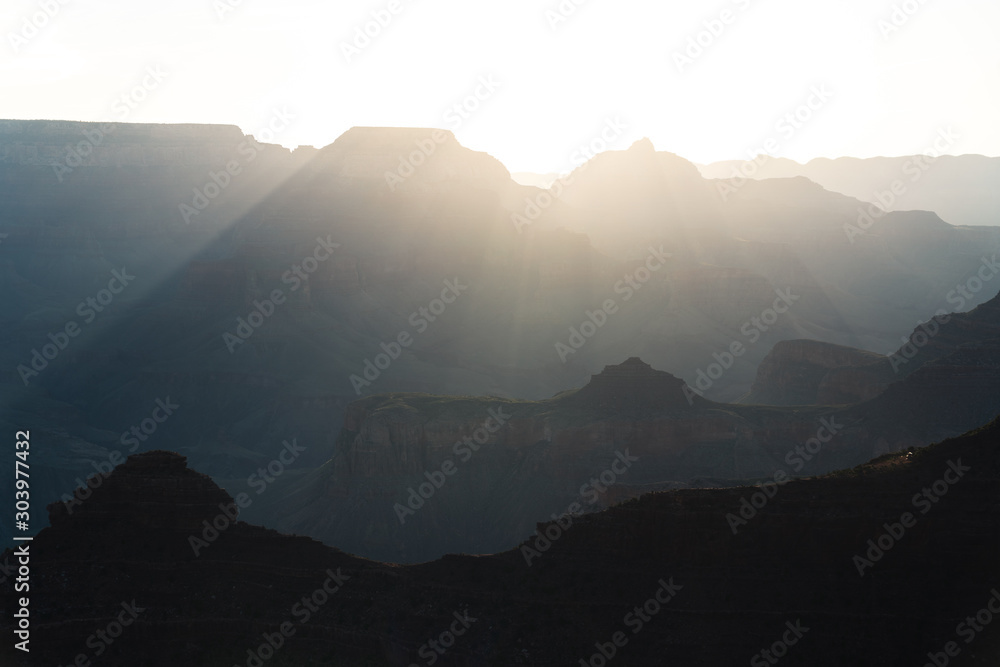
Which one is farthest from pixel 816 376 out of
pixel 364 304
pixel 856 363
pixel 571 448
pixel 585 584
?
pixel 364 304

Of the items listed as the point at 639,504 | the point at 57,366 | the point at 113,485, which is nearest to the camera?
the point at 639,504

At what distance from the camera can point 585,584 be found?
33625 millimetres

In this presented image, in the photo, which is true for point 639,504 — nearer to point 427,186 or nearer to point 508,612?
point 508,612

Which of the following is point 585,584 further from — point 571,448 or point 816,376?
point 816,376

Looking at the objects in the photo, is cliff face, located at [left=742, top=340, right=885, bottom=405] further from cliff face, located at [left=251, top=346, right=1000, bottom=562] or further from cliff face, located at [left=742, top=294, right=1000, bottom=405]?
cliff face, located at [left=251, top=346, right=1000, bottom=562]

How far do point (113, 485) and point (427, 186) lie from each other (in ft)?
462

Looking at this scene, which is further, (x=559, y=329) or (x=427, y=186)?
(x=427, y=186)

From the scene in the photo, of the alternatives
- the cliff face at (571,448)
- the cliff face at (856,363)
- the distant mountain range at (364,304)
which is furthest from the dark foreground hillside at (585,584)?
the distant mountain range at (364,304)

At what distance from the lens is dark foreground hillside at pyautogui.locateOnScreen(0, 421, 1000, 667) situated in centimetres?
3083

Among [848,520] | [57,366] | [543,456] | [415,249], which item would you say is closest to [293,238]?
[415,249]

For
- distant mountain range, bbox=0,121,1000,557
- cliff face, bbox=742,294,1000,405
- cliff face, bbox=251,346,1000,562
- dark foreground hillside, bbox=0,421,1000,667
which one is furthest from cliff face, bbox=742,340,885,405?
dark foreground hillside, bbox=0,421,1000,667

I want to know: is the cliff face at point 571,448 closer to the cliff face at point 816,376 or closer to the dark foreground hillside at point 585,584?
the cliff face at point 816,376

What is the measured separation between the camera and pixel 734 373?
426ft

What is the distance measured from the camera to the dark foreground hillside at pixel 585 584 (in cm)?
3083
